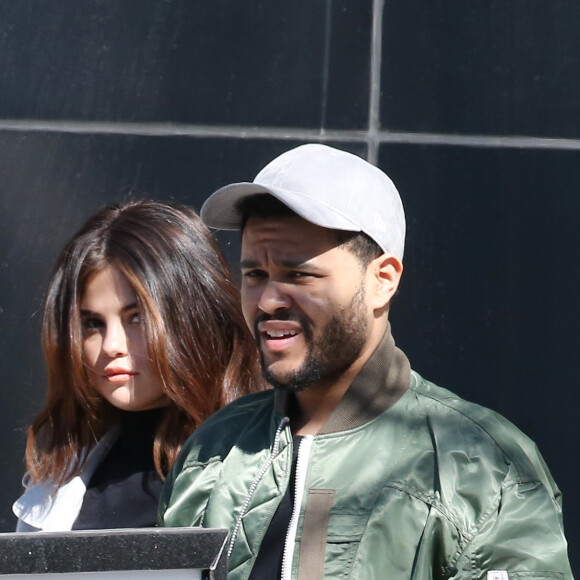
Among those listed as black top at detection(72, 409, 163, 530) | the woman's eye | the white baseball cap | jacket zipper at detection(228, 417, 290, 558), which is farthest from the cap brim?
black top at detection(72, 409, 163, 530)

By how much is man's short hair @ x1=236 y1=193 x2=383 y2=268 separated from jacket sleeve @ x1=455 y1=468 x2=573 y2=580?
0.56 meters

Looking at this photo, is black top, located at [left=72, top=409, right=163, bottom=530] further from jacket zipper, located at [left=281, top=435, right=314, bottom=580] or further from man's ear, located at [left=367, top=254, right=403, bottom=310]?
man's ear, located at [left=367, top=254, right=403, bottom=310]

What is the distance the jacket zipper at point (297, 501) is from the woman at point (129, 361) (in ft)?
2.82

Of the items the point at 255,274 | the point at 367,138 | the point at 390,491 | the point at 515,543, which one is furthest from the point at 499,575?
the point at 367,138

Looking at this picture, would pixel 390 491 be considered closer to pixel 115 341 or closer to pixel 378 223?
pixel 378 223

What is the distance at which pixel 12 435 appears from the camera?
12.8 ft

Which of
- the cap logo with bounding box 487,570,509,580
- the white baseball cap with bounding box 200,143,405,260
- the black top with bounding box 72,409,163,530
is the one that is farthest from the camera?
the black top with bounding box 72,409,163,530

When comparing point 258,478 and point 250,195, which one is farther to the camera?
point 250,195

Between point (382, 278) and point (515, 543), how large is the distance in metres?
0.63

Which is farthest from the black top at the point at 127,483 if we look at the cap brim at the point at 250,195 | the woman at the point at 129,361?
the cap brim at the point at 250,195

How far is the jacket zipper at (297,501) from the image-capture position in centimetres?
215

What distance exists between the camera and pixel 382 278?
2359 millimetres

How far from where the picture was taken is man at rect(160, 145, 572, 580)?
208 cm

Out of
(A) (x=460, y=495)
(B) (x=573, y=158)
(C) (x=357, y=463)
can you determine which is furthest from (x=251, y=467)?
(B) (x=573, y=158)
